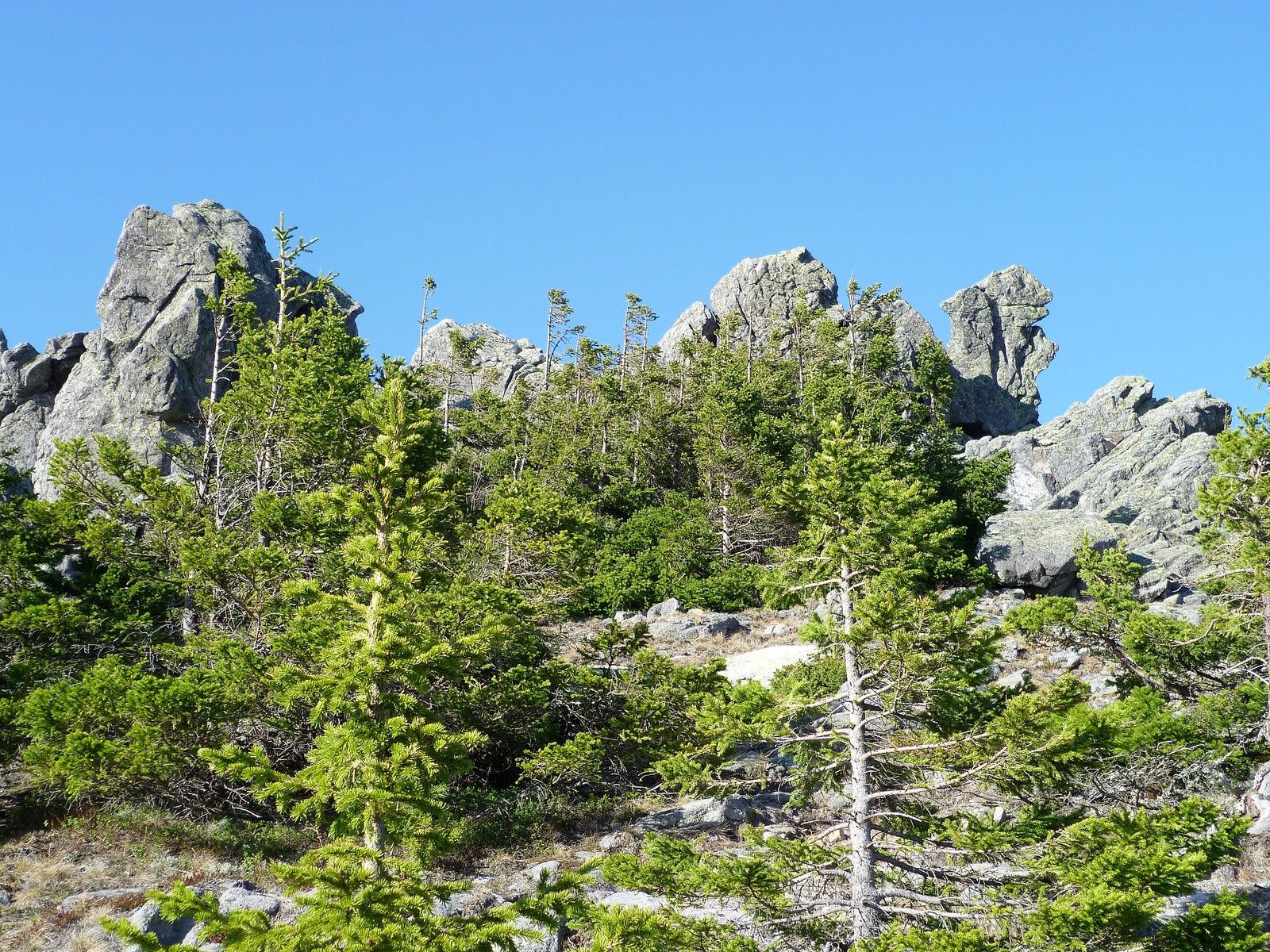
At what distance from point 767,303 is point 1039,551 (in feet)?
152

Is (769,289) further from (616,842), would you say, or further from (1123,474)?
(616,842)

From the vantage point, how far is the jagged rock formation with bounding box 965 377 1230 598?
1309 inches

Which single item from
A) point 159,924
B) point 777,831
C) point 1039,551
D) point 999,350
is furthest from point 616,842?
point 999,350

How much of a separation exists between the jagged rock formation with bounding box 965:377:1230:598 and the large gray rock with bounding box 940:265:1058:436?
11.2m

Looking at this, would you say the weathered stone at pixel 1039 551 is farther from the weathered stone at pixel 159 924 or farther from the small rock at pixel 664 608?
the weathered stone at pixel 159 924

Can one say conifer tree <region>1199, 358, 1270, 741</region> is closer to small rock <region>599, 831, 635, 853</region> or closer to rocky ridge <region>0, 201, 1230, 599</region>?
rocky ridge <region>0, 201, 1230, 599</region>

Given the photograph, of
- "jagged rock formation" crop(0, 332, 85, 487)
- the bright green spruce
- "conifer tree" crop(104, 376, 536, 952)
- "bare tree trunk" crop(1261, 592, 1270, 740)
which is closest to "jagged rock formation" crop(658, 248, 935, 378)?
"jagged rock formation" crop(0, 332, 85, 487)

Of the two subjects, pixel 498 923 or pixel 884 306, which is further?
pixel 884 306

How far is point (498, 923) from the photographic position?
7.21m

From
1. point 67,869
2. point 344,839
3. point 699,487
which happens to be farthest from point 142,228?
point 344,839

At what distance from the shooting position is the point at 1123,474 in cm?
4544

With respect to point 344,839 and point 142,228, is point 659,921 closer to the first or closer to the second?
point 344,839

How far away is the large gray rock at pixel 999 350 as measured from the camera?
73.6 metres

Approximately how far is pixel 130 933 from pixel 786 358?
183ft
